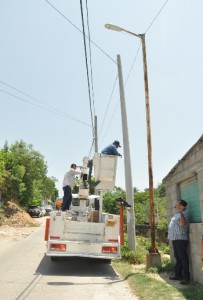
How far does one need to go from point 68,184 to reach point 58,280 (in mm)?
3897

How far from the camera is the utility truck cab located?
364 inches

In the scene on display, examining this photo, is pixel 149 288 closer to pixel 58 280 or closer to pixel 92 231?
pixel 58 280

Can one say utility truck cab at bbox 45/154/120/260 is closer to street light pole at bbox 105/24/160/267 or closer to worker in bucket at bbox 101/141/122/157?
worker in bucket at bbox 101/141/122/157

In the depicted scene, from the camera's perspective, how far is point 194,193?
8188mm

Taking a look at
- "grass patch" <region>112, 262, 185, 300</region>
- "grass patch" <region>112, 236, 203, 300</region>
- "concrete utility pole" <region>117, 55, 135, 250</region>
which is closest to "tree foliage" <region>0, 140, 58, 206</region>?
"concrete utility pole" <region>117, 55, 135, 250</region>

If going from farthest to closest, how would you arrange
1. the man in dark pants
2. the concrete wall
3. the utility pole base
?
the utility pole base, the man in dark pants, the concrete wall

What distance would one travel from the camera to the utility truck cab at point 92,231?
364 inches

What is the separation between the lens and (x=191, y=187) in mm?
8469

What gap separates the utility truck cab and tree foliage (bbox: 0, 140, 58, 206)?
27860 millimetres

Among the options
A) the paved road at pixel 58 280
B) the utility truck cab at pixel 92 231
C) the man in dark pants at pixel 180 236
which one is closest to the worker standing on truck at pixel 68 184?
the utility truck cab at pixel 92 231

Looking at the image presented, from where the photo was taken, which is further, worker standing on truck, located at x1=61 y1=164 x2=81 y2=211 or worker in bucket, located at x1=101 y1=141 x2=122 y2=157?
worker standing on truck, located at x1=61 y1=164 x2=81 y2=211

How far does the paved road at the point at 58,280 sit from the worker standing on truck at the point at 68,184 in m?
1.80

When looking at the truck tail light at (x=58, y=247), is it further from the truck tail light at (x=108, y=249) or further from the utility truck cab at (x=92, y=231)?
the truck tail light at (x=108, y=249)

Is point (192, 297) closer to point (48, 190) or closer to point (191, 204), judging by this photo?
point (191, 204)
